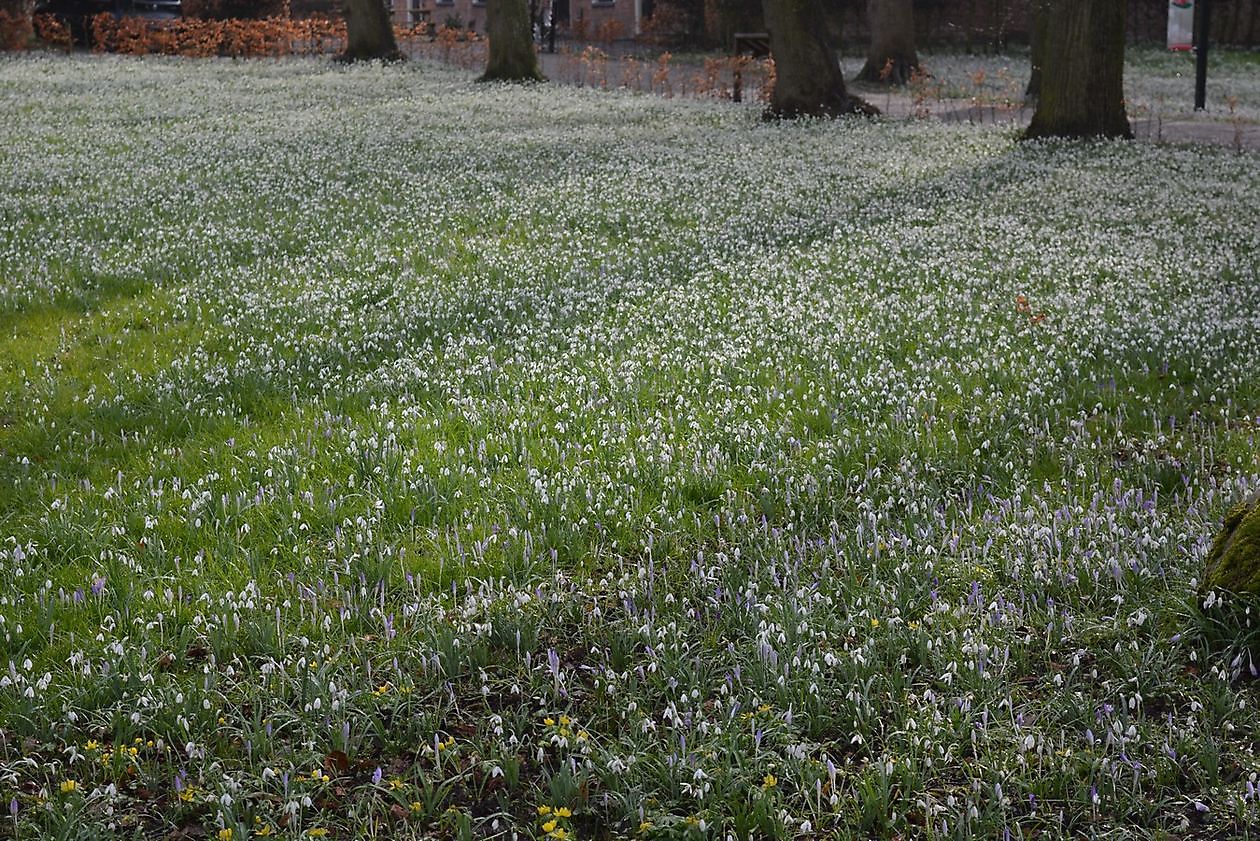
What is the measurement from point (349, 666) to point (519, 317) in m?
5.27

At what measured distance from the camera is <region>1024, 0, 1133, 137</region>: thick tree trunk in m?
18.6

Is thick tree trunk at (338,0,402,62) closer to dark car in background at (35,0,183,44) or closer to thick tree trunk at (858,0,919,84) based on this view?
dark car in background at (35,0,183,44)

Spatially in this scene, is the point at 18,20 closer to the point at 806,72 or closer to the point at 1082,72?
the point at 806,72

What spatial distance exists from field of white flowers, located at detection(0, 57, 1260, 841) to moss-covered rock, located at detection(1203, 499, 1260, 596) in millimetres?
148

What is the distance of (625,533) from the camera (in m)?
5.54

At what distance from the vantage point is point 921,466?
6223 millimetres

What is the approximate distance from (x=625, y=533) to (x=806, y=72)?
791 inches

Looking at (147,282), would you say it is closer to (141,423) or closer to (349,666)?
(141,423)

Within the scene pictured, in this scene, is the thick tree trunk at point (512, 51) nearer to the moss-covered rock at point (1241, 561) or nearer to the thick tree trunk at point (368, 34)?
the thick tree trunk at point (368, 34)

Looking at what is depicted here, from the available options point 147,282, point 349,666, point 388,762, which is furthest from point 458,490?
point 147,282

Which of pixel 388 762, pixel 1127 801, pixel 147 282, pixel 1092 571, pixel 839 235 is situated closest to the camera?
pixel 1127 801

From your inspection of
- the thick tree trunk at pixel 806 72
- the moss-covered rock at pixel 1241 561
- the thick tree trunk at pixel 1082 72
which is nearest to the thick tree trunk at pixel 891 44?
the thick tree trunk at pixel 806 72

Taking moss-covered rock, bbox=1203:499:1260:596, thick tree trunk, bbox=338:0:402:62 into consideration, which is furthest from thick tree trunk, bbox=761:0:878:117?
moss-covered rock, bbox=1203:499:1260:596

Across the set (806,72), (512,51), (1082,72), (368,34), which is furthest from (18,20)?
(1082,72)
